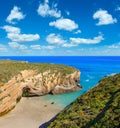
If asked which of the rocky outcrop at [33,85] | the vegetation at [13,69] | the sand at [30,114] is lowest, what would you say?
the sand at [30,114]

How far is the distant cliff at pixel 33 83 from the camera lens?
46234 millimetres

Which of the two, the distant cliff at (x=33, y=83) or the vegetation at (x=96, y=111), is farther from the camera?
the distant cliff at (x=33, y=83)

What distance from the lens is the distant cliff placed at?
46.2 m

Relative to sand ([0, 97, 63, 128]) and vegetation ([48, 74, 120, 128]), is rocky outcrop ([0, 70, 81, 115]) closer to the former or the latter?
sand ([0, 97, 63, 128])

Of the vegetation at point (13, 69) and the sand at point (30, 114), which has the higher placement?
the vegetation at point (13, 69)

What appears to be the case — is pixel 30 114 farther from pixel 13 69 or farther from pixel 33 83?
pixel 13 69

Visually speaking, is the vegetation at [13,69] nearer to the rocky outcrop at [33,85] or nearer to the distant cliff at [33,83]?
the distant cliff at [33,83]

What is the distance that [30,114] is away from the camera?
42.5m

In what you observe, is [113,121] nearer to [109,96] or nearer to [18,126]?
[109,96]

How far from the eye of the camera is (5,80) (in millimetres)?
48094

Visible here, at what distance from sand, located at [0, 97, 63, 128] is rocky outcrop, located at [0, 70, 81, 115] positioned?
2129 millimetres

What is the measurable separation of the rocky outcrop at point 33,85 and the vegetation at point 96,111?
19.8 m

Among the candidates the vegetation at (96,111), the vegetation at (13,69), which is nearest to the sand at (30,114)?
the vegetation at (13,69)

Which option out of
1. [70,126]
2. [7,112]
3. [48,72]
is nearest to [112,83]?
[70,126]
